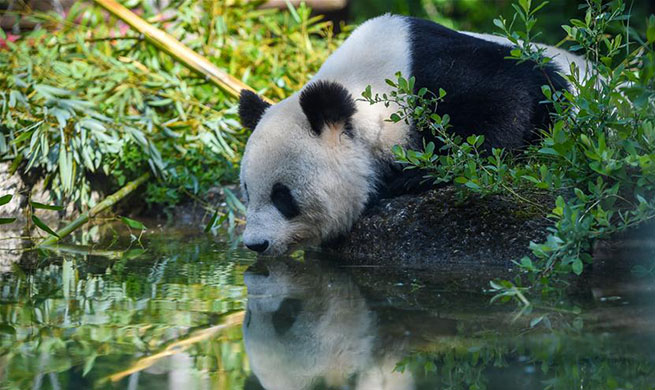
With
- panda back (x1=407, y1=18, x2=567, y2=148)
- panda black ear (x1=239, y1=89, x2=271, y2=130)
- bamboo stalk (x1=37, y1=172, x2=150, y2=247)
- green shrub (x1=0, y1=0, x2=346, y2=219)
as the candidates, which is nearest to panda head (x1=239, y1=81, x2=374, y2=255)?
panda black ear (x1=239, y1=89, x2=271, y2=130)

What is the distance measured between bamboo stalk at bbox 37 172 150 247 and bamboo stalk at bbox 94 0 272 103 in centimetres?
78

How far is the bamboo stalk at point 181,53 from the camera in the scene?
5.41 metres

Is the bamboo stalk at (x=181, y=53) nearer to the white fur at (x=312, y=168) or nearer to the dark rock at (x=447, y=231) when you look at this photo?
the white fur at (x=312, y=168)

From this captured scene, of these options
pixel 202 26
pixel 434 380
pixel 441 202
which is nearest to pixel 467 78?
pixel 441 202

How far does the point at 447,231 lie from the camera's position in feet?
11.3

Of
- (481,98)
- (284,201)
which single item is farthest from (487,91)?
(284,201)

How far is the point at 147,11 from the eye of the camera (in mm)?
6426

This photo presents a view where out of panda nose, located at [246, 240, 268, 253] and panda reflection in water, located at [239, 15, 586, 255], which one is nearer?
panda nose, located at [246, 240, 268, 253]

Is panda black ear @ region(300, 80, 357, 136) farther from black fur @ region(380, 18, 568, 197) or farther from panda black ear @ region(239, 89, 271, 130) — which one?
panda black ear @ region(239, 89, 271, 130)

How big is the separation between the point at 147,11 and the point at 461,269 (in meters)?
4.12

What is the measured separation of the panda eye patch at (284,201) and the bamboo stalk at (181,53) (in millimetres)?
1818

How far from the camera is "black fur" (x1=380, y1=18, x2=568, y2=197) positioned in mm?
3799

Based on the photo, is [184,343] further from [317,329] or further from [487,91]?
[487,91]

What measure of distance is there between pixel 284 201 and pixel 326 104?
465 mm
